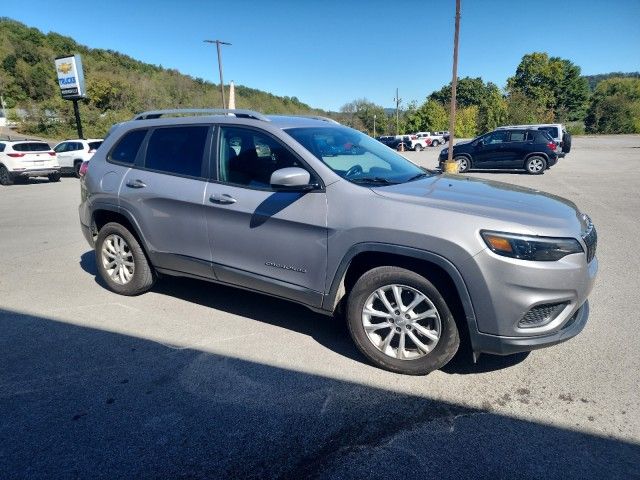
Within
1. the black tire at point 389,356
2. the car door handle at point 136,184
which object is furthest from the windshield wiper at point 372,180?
the car door handle at point 136,184

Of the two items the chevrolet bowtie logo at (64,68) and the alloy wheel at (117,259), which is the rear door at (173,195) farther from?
the chevrolet bowtie logo at (64,68)

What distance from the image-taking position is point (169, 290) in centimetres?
470

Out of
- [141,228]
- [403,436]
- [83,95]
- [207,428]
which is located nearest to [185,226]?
[141,228]

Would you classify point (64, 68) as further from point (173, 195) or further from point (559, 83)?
point (559, 83)

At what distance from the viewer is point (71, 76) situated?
76.7 feet

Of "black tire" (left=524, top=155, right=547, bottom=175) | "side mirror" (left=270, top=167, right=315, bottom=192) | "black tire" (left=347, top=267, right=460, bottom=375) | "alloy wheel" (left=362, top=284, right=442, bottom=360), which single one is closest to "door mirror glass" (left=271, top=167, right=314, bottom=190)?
"side mirror" (left=270, top=167, right=315, bottom=192)

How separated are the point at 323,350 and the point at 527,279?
5.29ft

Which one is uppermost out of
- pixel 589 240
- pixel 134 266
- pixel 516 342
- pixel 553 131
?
pixel 553 131

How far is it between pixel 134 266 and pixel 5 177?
49.8 feet

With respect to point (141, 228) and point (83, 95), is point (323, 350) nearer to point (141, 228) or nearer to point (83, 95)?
point (141, 228)

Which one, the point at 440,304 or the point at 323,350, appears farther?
the point at 323,350

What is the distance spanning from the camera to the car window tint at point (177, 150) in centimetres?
377

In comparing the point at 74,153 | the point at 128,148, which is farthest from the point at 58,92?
the point at 128,148

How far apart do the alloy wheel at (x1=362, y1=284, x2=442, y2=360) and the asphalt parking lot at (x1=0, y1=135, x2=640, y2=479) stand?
8.5 inches
